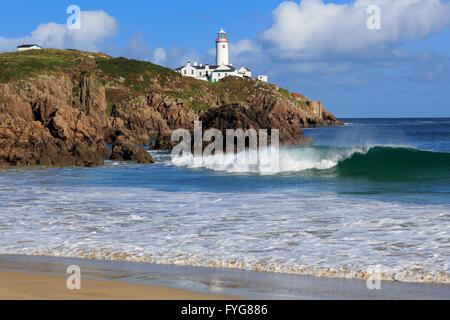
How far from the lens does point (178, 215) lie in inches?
450

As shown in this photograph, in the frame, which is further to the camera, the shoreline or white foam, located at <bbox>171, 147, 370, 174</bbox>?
white foam, located at <bbox>171, 147, 370, 174</bbox>

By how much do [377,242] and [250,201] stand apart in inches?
227

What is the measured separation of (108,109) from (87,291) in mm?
70813

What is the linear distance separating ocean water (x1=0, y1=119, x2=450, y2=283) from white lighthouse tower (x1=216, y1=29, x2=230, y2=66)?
410 ft

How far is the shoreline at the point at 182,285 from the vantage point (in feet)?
18.4

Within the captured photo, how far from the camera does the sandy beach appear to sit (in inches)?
214

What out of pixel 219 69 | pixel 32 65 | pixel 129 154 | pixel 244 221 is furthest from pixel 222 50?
pixel 244 221

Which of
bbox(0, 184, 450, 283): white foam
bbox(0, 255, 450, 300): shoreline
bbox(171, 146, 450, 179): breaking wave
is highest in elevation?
bbox(171, 146, 450, 179): breaking wave

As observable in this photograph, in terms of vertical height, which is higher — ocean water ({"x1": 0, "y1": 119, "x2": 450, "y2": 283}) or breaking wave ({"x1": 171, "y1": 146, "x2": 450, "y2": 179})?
breaking wave ({"x1": 171, "y1": 146, "x2": 450, "y2": 179})

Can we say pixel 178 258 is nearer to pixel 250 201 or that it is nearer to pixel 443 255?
pixel 443 255

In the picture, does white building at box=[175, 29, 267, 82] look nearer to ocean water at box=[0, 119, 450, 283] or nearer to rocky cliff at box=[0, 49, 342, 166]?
rocky cliff at box=[0, 49, 342, 166]

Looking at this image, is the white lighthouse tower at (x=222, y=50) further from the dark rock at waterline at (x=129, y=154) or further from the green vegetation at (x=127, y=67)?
the dark rock at waterline at (x=129, y=154)

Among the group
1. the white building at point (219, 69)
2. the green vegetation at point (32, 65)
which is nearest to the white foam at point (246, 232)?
the green vegetation at point (32, 65)

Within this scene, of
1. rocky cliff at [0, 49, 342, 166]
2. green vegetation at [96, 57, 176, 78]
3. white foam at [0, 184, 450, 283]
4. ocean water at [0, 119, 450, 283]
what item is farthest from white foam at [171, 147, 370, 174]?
green vegetation at [96, 57, 176, 78]
